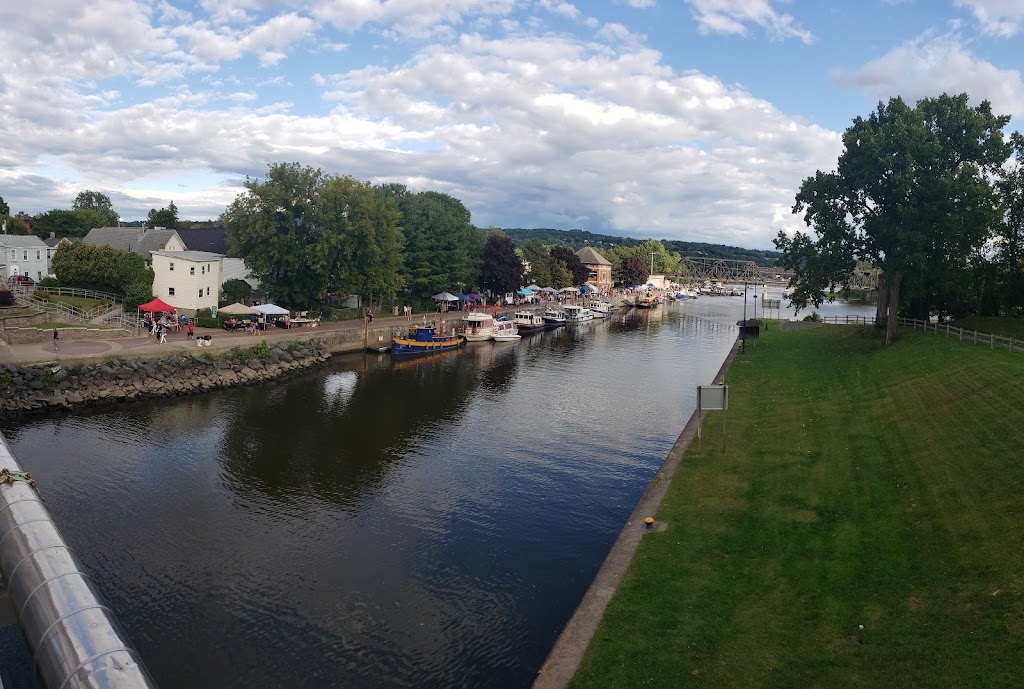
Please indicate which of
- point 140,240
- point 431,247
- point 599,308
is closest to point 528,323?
point 431,247

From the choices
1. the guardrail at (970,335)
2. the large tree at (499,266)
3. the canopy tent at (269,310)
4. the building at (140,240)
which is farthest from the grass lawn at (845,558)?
the large tree at (499,266)

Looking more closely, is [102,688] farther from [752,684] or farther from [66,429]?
[66,429]

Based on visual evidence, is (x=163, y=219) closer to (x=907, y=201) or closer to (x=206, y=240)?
(x=206, y=240)

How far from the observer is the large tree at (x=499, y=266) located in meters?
103

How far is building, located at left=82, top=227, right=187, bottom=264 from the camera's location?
255 feet

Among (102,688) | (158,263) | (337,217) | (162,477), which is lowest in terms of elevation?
(162,477)

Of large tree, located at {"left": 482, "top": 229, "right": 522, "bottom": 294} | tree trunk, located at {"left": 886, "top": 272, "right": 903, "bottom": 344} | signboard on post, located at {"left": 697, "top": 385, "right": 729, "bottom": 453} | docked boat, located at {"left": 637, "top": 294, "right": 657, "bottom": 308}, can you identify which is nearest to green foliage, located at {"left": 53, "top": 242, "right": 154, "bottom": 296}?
large tree, located at {"left": 482, "top": 229, "right": 522, "bottom": 294}

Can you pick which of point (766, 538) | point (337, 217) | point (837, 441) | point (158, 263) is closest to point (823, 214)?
point (837, 441)

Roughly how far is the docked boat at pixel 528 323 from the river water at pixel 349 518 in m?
38.1

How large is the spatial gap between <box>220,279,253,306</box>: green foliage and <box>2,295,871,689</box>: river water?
24.6m

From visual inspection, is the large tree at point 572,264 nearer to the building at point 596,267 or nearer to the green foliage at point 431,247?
the building at point 596,267

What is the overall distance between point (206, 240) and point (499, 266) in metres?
40.5

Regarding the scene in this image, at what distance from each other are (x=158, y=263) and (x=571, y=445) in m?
49.0

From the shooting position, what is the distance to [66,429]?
116ft
